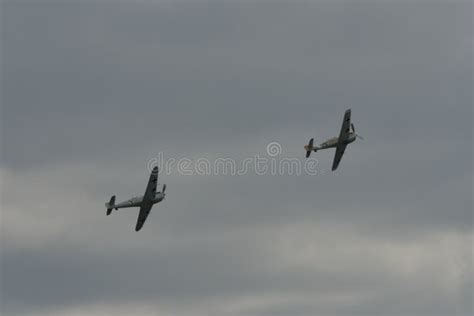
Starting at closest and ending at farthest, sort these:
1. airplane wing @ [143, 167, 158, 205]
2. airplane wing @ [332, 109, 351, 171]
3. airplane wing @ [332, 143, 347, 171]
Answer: airplane wing @ [143, 167, 158, 205]
airplane wing @ [332, 109, 351, 171]
airplane wing @ [332, 143, 347, 171]

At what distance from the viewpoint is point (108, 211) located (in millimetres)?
126688

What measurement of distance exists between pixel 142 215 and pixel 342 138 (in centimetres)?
2738

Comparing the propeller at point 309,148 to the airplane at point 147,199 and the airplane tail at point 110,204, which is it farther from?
the airplane tail at point 110,204

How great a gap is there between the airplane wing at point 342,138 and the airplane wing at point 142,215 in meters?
24.9

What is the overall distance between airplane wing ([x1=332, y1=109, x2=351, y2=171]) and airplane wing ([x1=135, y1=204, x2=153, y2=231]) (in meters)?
24.9

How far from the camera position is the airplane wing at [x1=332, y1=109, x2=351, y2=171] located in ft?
445

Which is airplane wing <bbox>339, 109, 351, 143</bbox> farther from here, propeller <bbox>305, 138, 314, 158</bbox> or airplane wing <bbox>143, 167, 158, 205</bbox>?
airplane wing <bbox>143, 167, 158, 205</bbox>

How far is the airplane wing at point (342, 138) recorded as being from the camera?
136m

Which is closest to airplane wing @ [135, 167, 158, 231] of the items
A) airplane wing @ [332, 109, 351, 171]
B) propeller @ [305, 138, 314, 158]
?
propeller @ [305, 138, 314, 158]

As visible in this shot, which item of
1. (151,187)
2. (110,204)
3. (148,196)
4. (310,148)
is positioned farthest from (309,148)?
(110,204)

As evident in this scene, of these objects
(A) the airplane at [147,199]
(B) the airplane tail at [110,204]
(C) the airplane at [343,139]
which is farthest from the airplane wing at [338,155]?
(B) the airplane tail at [110,204]

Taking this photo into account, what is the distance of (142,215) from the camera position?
13225 centimetres

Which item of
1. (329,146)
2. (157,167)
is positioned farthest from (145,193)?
(329,146)

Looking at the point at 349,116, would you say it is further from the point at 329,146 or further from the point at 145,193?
the point at 145,193
